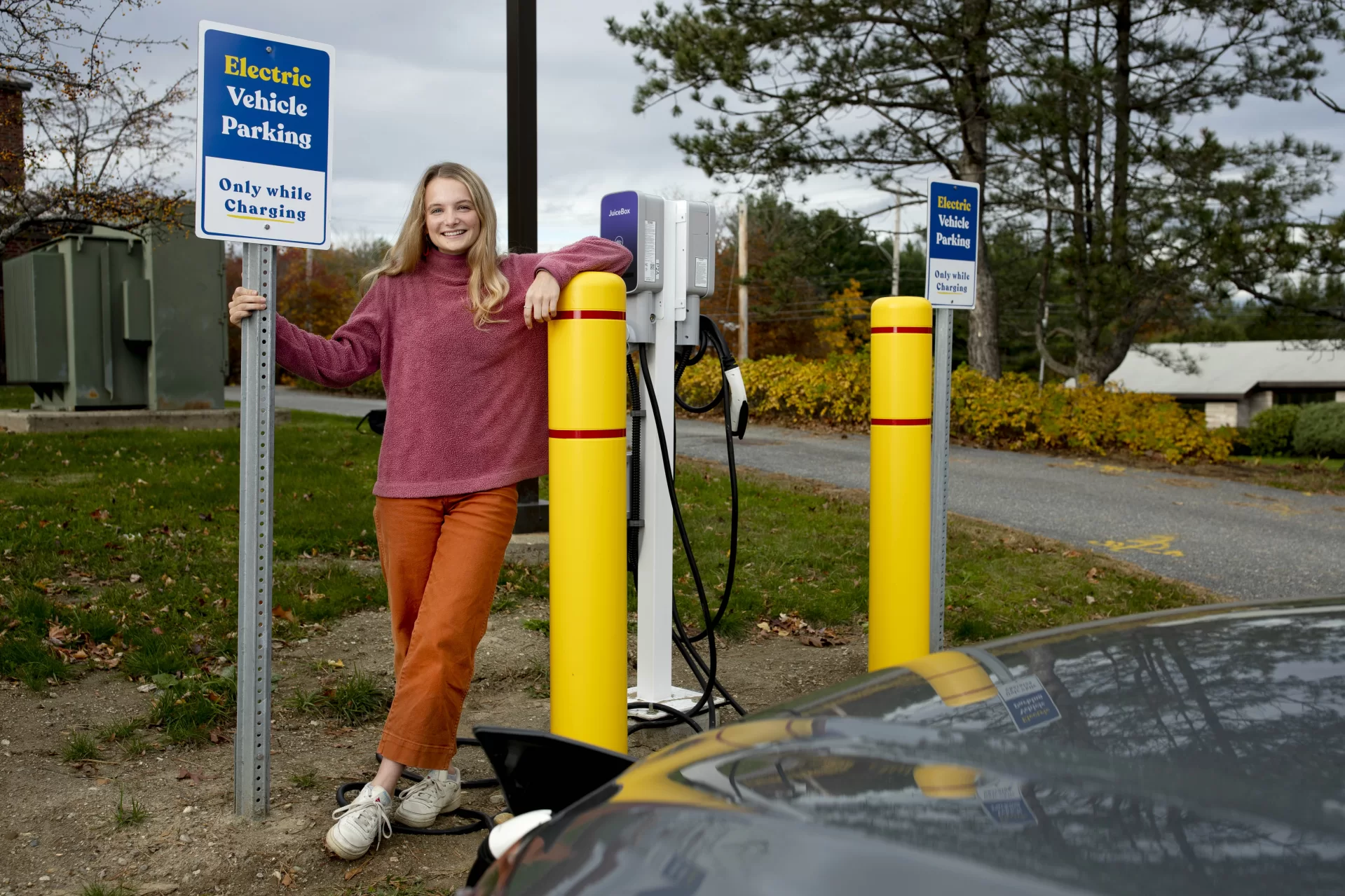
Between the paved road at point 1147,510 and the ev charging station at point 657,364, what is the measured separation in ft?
15.4

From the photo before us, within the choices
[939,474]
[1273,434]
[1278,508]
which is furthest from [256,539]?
[1273,434]

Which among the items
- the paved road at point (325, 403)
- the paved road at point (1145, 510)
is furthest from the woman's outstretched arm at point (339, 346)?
the paved road at point (325, 403)

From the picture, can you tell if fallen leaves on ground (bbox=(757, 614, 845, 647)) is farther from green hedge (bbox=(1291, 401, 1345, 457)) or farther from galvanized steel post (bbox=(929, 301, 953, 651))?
green hedge (bbox=(1291, 401, 1345, 457))

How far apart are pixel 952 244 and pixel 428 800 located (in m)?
3.05

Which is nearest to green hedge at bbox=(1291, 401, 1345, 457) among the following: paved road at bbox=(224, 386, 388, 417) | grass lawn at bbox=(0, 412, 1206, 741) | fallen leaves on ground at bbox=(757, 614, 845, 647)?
paved road at bbox=(224, 386, 388, 417)

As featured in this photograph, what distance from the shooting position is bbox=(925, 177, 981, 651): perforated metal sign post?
4.82 metres

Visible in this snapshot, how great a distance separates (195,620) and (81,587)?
2.88 ft

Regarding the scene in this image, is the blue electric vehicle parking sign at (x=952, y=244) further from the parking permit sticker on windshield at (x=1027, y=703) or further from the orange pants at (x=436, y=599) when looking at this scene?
the parking permit sticker on windshield at (x=1027, y=703)

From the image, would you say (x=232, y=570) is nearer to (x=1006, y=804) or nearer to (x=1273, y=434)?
(x=1006, y=804)

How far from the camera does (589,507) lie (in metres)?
3.33

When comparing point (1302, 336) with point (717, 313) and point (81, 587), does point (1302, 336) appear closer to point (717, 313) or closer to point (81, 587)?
point (81, 587)

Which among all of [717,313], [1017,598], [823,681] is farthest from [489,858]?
[717,313]

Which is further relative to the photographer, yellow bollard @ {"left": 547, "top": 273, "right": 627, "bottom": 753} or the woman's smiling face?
the woman's smiling face

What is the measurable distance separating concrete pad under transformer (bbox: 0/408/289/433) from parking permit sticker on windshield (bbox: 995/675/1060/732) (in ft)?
39.8
